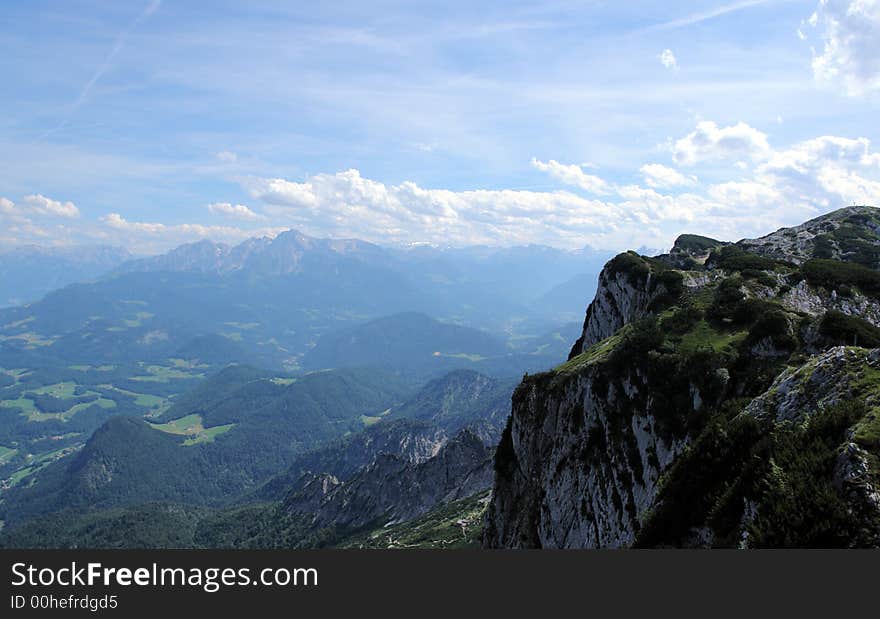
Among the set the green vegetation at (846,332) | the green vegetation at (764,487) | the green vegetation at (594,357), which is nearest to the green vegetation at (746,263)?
the green vegetation at (594,357)

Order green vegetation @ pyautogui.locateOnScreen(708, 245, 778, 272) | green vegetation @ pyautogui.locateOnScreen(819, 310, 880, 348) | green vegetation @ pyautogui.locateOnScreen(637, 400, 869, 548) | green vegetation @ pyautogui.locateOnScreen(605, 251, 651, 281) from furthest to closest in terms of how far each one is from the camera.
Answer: green vegetation @ pyautogui.locateOnScreen(605, 251, 651, 281), green vegetation @ pyautogui.locateOnScreen(708, 245, 778, 272), green vegetation @ pyautogui.locateOnScreen(819, 310, 880, 348), green vegetation @ pyautogui.locateOnScreen(637, 400, 869, 548)

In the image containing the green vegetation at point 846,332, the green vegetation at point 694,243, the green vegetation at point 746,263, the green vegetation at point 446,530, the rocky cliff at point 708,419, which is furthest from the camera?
the green vegetation at point 694,243

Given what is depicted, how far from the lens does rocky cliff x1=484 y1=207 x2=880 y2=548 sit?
18922 mm

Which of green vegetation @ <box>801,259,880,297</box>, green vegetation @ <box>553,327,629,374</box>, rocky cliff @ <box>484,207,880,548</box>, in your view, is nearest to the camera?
rocky cliff @ <box>484,207,880,548</box>

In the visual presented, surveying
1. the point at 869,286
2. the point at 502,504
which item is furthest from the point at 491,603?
the point at 869,286

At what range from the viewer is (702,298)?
211ft

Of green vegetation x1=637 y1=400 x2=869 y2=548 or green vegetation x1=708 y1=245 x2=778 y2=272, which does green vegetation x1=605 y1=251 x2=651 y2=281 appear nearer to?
green vegetation x1=708 y1=245 x2=778 y2=272

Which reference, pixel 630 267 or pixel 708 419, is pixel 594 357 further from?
pixel 630 267

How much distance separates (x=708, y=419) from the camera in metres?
40.5

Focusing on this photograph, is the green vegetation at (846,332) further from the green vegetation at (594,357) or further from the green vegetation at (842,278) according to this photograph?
the green vegetation at (842,278)

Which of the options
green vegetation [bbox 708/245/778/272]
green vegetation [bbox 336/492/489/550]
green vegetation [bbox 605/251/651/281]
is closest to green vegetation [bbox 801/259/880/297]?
green vegetation [bbox 708/245/778/272]

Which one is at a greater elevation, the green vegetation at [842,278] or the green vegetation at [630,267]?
the green vegetation at [630,267]

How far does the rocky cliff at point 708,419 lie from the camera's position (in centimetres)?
1892

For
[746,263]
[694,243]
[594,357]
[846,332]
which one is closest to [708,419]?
[846,332]
